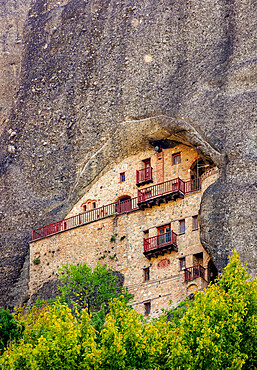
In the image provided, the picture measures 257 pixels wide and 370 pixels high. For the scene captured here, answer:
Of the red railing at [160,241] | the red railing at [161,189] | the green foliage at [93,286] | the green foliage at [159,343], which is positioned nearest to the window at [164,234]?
the red railing at [160,241]

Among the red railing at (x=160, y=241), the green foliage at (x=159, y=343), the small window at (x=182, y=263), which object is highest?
the red railing at (x=160, y=241)

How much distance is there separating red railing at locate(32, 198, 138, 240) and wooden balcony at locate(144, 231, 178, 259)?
131 inches

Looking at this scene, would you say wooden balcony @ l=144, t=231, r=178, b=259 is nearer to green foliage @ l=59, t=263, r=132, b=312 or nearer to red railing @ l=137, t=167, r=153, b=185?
green foliage @ l=59, t=263, r=132, b=312

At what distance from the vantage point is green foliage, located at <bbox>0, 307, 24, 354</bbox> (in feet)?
136

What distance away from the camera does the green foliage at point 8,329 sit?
4159 centimetres

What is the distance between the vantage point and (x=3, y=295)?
5597cm

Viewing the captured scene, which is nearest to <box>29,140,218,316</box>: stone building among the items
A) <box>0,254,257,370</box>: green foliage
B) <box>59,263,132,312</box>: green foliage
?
<box>59,263,132,312</box>: green foliage

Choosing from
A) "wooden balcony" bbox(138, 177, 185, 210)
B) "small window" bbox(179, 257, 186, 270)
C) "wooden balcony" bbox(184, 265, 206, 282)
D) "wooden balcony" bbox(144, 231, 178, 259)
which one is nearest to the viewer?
"wooden balcony" bbox(184, 265, 206, 282)

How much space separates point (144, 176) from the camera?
183ft

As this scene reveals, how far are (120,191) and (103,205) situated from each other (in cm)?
143

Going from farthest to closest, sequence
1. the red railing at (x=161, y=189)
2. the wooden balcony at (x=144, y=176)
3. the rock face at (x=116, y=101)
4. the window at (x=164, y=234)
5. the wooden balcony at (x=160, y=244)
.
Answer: the wooden balcony at (x=144, y=176)
the red railing at (x=161, y=189)
the window at (x=164, y=234)
the wooden balcony at (x=160, y=244)
the rock face at (x=116, y=101)

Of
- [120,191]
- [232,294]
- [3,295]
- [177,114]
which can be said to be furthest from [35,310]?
[232,294]

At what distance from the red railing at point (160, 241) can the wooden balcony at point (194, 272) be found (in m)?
2.13

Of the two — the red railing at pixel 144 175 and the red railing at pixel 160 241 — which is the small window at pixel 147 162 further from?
the red railing at pixel 160 241
